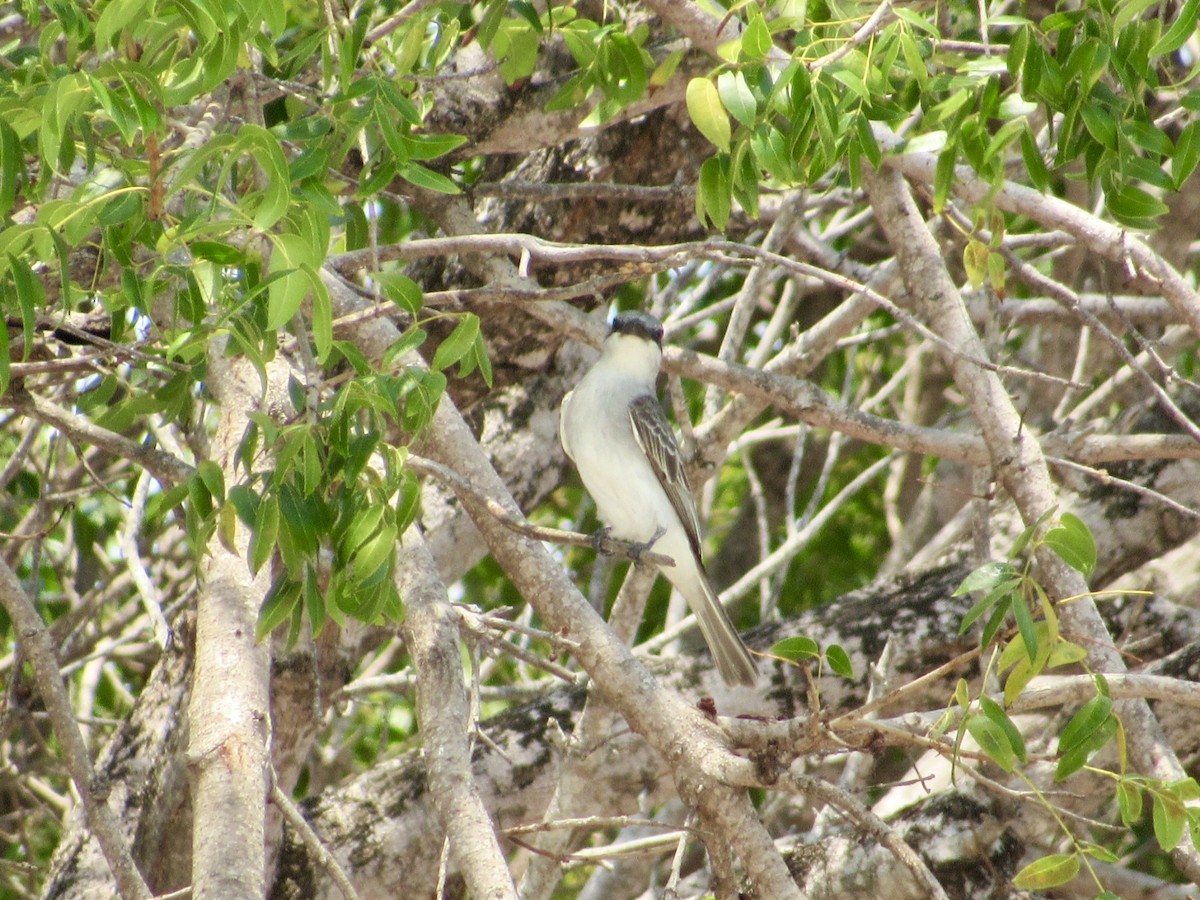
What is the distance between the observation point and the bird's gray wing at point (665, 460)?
5.30 meters

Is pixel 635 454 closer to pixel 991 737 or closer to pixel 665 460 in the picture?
pixel 665 460

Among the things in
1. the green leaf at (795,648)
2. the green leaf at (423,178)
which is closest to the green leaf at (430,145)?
the green leaf at (423,178)

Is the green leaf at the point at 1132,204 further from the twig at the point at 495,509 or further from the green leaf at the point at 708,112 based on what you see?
the twig at the point at 495,509

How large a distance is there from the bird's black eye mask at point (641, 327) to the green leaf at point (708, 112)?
227cm

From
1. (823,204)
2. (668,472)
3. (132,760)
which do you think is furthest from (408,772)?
(823,204)

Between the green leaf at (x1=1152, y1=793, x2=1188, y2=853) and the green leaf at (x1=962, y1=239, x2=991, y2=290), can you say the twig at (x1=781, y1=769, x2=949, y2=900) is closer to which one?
the green leaf at (x1=1152, y1=793, x2=1188, y2=853)

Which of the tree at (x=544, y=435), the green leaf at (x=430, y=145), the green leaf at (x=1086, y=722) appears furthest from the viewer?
the green leaf at (x=430, y=145)

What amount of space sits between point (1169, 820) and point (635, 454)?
10.1 ft

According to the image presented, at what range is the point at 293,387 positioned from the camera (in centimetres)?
257

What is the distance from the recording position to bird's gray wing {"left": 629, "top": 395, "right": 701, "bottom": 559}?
5.30 metres

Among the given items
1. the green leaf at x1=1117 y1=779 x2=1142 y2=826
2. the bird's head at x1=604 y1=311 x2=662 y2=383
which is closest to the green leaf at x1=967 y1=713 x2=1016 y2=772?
the green leaf at x1=1117 y1=779 x2=1142 y2=826

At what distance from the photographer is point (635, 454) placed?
5301 millimetres

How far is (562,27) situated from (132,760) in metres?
2.68

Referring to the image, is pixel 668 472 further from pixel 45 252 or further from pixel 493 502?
pixel 45 252
